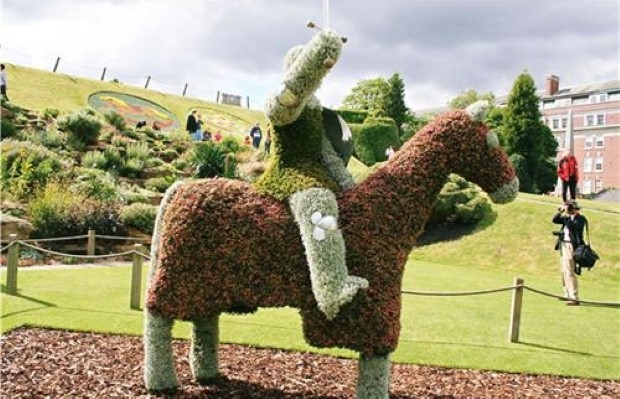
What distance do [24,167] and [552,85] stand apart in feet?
200

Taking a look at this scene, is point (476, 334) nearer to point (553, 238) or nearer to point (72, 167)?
point (553, 238)

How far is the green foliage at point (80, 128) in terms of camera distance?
23797 millimetres

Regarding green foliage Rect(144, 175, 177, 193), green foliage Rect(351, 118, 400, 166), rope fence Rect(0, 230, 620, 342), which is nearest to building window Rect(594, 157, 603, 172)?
green foliage Rect(351, 118, 400, 166)

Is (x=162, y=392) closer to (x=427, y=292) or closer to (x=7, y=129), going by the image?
(x=427, y=292)

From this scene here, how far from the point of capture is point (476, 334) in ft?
27.6

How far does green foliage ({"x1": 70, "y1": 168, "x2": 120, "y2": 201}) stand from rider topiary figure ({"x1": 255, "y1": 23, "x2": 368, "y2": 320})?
13.5m

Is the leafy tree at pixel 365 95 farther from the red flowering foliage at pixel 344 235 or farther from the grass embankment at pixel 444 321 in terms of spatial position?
the red flowering foliage at pixel 344 235

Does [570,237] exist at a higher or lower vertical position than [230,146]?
lower

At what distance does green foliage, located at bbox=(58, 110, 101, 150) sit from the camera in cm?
2380

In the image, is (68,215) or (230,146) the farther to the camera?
(230,146)

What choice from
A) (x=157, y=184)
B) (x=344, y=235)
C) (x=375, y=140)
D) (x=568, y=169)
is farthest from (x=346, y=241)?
(x=375, y=140)

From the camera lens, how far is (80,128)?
78.3 feet

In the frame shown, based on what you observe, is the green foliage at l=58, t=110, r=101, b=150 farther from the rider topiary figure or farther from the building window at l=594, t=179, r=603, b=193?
the building window at l=594, t=179, r=603, b=193

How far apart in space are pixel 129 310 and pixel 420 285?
6.54 m
